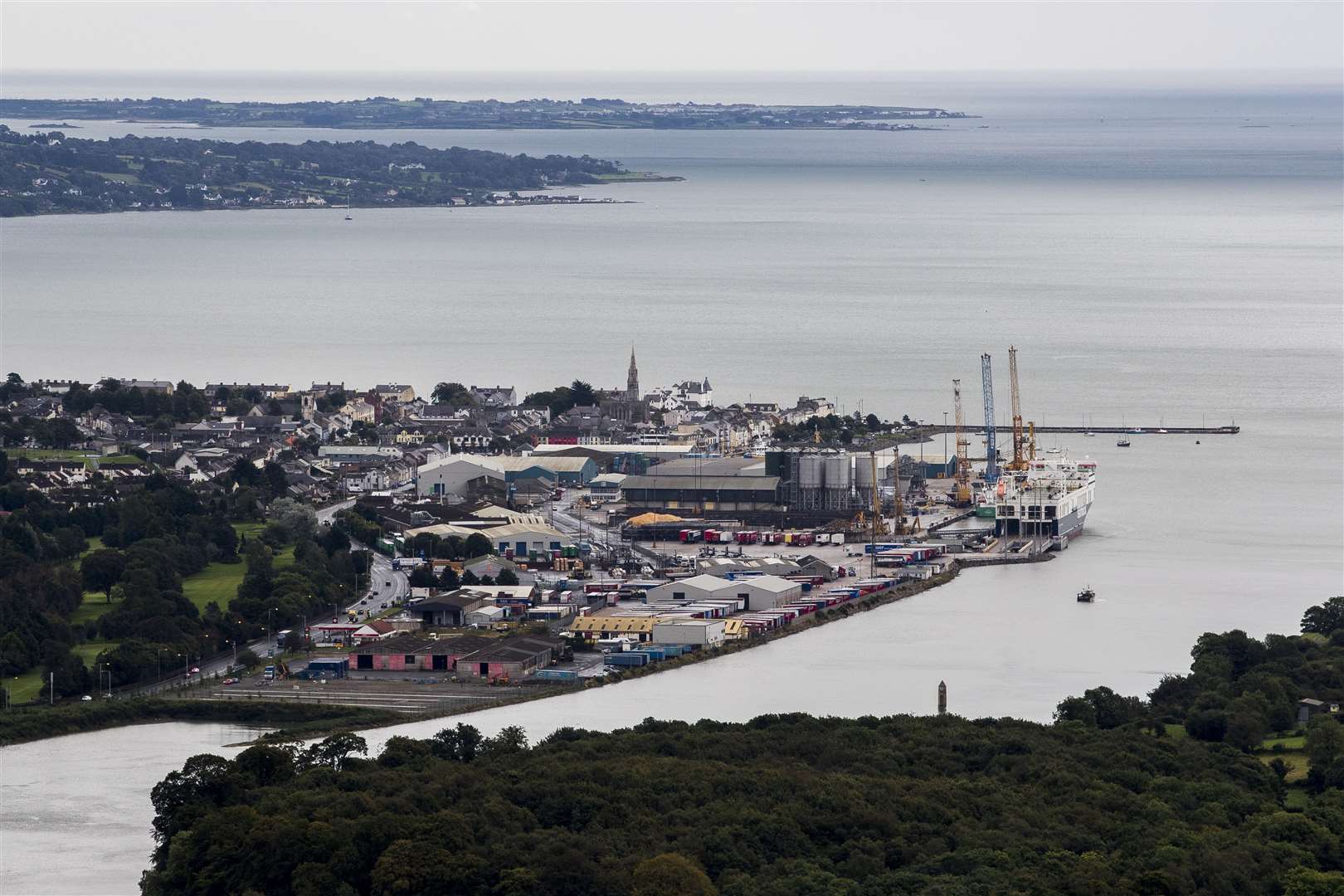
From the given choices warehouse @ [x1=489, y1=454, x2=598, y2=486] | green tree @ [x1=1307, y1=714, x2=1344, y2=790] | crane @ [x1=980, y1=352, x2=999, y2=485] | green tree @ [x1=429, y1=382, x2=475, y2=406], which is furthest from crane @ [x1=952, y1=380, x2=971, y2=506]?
green tree @ [x1=1307, y1=714, x2=1344, y2=790]

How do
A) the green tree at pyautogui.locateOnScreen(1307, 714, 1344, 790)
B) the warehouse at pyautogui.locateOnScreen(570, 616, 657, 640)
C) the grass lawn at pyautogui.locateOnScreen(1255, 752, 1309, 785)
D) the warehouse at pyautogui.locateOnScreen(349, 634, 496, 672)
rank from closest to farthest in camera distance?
the green tree at pyautogui.locateOnScreen(1307, 714, 1344, 790) < the grass lawn at pyautogui.locateOnScreen(1255, 752, 1309, 785) < the warehouse at pyautogui.locateOnScreen(349, 634, 496, 672) < the warehouse at pyautogui.locateOnScreen(570, 616, 657, 640)

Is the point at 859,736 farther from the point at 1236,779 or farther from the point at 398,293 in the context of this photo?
the point at 398,293

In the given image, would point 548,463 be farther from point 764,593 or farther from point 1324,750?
point 1324,750

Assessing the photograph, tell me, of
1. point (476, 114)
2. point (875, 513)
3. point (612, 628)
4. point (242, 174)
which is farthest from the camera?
point (476, 114)

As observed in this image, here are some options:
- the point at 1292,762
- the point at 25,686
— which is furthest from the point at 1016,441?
the point at 25,686

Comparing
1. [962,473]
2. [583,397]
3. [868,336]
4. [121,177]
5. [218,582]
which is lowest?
[218,582]

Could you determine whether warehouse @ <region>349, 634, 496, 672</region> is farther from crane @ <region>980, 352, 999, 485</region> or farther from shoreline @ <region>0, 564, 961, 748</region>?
crane @ <region>980, 352, 999, 485</region>
